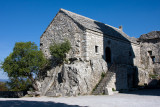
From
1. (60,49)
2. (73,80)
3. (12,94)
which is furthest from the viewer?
(60,49)

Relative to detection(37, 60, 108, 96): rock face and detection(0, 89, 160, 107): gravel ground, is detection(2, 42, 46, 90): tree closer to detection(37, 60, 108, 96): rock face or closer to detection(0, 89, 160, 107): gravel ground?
detection(37, 60, 108, 96): rock face

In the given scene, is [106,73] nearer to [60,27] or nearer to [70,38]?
[70,38]

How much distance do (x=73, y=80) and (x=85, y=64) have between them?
8.53 feet

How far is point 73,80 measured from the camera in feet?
61.0

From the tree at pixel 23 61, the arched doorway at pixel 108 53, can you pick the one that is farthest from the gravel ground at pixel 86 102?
the arched doorway at pixel 108 53

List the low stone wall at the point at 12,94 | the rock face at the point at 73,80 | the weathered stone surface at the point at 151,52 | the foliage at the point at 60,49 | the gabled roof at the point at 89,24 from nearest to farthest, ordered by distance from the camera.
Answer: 1. the rock face at the point at 73,80
2. the low stone wall at the point at 12,94
3. the foliage at the point at 60,49
4. the gabled roof at the point at 89,24
5. the weathered stone surface at the point at 151,52

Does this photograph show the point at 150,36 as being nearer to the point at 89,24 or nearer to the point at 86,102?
the point at 89,24

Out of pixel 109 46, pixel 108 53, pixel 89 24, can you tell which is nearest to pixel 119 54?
pixel 108 53

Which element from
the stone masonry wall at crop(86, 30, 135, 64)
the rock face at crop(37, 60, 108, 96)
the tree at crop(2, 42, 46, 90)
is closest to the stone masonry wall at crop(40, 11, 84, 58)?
the stone masonry wall at crop(86, 30, 135, 64)

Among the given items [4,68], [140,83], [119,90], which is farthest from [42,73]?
[140,83]

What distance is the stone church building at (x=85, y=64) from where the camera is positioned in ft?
61.7

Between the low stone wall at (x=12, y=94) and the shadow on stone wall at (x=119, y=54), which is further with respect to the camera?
the shadow on stone wall at (x=119, y=54)

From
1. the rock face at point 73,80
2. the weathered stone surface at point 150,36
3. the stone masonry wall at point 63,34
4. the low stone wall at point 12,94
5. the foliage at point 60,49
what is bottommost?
the low stone wall at point 12,94

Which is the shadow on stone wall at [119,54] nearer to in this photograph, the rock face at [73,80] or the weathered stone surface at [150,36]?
the rock face at [73,80]
